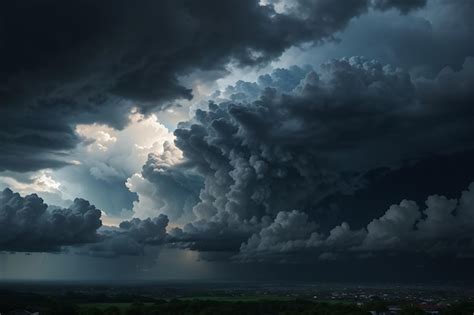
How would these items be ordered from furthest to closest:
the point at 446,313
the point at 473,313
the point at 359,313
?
the point at 446,313 < the point at 473,313 < the point at 359,313

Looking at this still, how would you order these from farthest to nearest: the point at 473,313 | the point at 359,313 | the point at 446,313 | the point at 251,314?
the point at 251,314, the point at 446,313, the point at 473,313, the point at 359,313

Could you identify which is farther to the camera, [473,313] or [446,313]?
[446,313]

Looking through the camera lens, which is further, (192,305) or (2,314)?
(192,305)

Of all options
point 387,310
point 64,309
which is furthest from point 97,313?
point 387,310

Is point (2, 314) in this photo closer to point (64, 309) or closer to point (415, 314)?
point (64, 309)

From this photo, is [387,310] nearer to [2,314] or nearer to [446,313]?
[446,313]

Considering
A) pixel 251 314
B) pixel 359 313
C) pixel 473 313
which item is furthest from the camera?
pixel 251 314

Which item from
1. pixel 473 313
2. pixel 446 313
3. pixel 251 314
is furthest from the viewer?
pixel 251 314

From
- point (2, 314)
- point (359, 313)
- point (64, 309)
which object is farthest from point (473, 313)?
point (2, 314)
